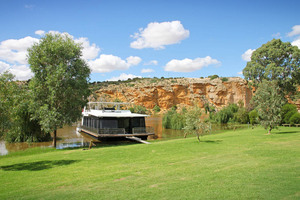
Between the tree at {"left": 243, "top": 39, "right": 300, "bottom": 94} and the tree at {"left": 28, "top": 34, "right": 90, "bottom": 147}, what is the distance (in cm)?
2839

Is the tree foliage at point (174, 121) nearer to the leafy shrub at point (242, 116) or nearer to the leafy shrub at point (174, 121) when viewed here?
the leafy shrub at point (174, 121)

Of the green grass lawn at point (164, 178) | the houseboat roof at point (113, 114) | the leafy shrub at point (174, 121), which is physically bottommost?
the green grass lawn at point (164, 178)

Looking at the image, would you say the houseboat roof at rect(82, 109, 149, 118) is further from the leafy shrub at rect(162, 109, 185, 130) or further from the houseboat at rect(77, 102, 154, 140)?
the leafy shrub at rect(162, 109, 185, 130)

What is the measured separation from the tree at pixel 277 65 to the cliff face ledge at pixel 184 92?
4251 centimetres

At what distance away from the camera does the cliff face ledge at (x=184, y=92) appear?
77.3 metres

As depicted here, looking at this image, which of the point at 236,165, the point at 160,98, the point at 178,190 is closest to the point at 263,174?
the point at 236,165

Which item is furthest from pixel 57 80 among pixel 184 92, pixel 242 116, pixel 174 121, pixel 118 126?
pixel 184 92

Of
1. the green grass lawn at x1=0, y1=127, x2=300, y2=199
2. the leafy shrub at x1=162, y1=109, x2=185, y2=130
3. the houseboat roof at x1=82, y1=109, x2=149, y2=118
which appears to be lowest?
the green grass lawn at x1=0, y1=127, x2=300, y2=199

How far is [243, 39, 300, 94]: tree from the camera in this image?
114ft

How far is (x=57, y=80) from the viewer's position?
1794 centimetres

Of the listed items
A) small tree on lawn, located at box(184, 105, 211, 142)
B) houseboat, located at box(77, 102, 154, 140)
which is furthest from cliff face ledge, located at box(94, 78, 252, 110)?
small tree on lawn, located at box(184, 105, 211, 142)

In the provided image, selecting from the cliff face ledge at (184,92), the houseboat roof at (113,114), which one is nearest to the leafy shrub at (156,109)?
the cliff face ledge at (184,92)

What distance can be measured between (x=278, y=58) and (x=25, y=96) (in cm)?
3528

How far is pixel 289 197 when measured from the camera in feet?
18.2
